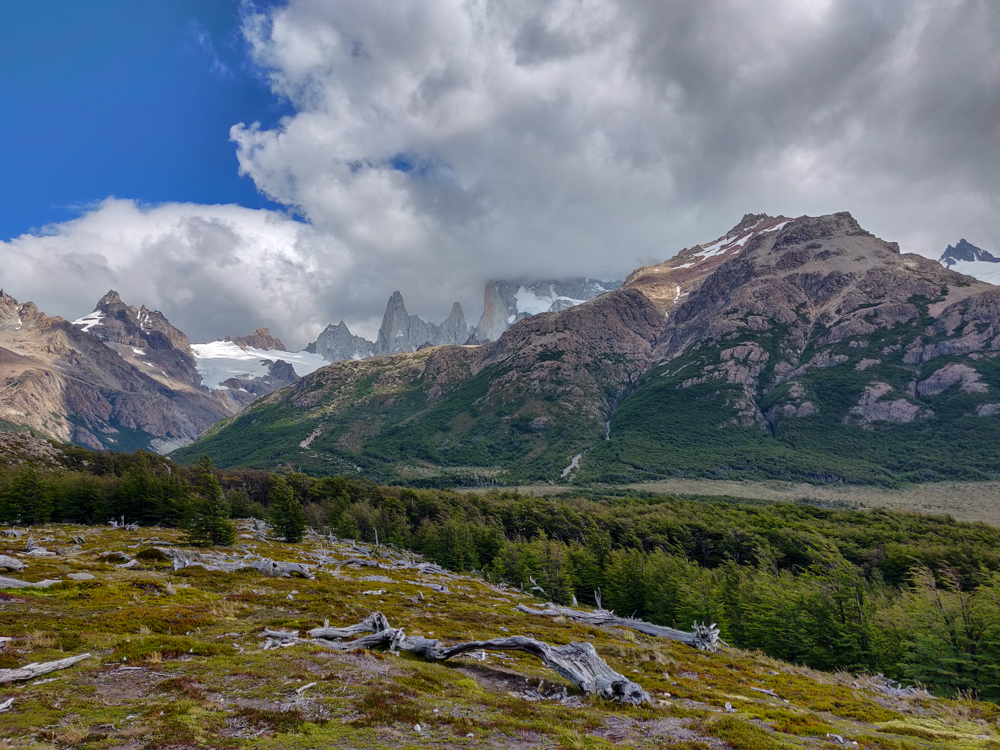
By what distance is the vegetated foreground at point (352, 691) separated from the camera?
13938mm

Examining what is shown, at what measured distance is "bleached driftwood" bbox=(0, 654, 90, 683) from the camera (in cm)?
1579

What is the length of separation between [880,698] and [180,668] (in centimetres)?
3792

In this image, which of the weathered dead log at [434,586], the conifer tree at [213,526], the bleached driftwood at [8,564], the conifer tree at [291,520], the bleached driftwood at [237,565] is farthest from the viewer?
the conifer tree at [291,520]

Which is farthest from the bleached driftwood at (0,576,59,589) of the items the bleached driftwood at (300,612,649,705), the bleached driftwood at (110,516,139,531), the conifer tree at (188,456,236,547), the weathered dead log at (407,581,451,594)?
the bleached driftwood at (110,516,139,531)

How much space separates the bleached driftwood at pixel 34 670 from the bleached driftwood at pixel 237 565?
32308mm

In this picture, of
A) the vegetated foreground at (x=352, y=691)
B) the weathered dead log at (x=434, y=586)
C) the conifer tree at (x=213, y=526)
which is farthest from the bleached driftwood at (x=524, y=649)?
the conifer tree at (x=213, y=526)

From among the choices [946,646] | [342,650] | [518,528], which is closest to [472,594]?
[342,650]

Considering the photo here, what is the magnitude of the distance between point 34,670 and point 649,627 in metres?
43.6

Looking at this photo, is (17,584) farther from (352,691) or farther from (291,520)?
(291,520)

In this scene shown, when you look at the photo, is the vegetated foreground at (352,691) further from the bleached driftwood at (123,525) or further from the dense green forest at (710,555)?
the bleached driftwood at (123,525)

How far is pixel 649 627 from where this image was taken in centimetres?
4425

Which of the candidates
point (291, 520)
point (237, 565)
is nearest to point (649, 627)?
point (237, 565)

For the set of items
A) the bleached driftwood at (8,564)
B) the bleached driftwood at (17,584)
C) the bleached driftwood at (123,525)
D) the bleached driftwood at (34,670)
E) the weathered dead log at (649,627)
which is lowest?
the bleached driftwood at (123,525)

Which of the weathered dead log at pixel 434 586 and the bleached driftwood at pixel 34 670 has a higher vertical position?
the bleached driftwood at pixel 34 670
